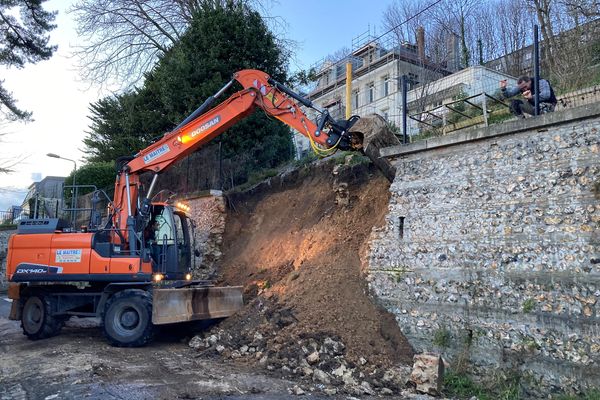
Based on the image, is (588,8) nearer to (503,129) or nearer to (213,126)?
(503,129)

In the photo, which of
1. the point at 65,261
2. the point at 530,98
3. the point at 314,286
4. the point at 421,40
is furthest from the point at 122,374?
the point at 421,40

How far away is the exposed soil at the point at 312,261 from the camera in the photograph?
839 centimetres

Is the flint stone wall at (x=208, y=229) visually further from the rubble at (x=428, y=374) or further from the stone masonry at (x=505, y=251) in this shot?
the rubble at (x=428, y=374)

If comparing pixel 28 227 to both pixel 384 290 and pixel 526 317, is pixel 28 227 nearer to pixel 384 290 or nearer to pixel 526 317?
pixel 384 290


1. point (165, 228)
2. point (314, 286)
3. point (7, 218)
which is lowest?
point (314, 286)

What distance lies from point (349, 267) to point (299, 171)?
478cm

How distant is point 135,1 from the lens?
798 inches

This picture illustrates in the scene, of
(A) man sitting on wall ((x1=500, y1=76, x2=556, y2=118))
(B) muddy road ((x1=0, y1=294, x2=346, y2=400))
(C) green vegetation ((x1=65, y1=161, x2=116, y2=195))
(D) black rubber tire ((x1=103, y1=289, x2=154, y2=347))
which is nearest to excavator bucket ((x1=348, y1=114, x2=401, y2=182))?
(A) man sitting on wall ((x1=500, y1=76, x2=556, y2=118))

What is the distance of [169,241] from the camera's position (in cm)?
1080

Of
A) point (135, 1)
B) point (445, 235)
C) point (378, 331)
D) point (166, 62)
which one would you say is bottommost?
point (378, 331)

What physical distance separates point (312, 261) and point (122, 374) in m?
4.34

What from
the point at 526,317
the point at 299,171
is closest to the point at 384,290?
the point at 526,317

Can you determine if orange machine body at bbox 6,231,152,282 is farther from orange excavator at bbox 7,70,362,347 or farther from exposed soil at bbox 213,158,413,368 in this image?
exposed soil at bbox 213,158,413,368

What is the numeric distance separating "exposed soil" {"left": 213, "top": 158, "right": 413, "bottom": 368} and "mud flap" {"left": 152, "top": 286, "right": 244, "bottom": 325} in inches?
17.3
